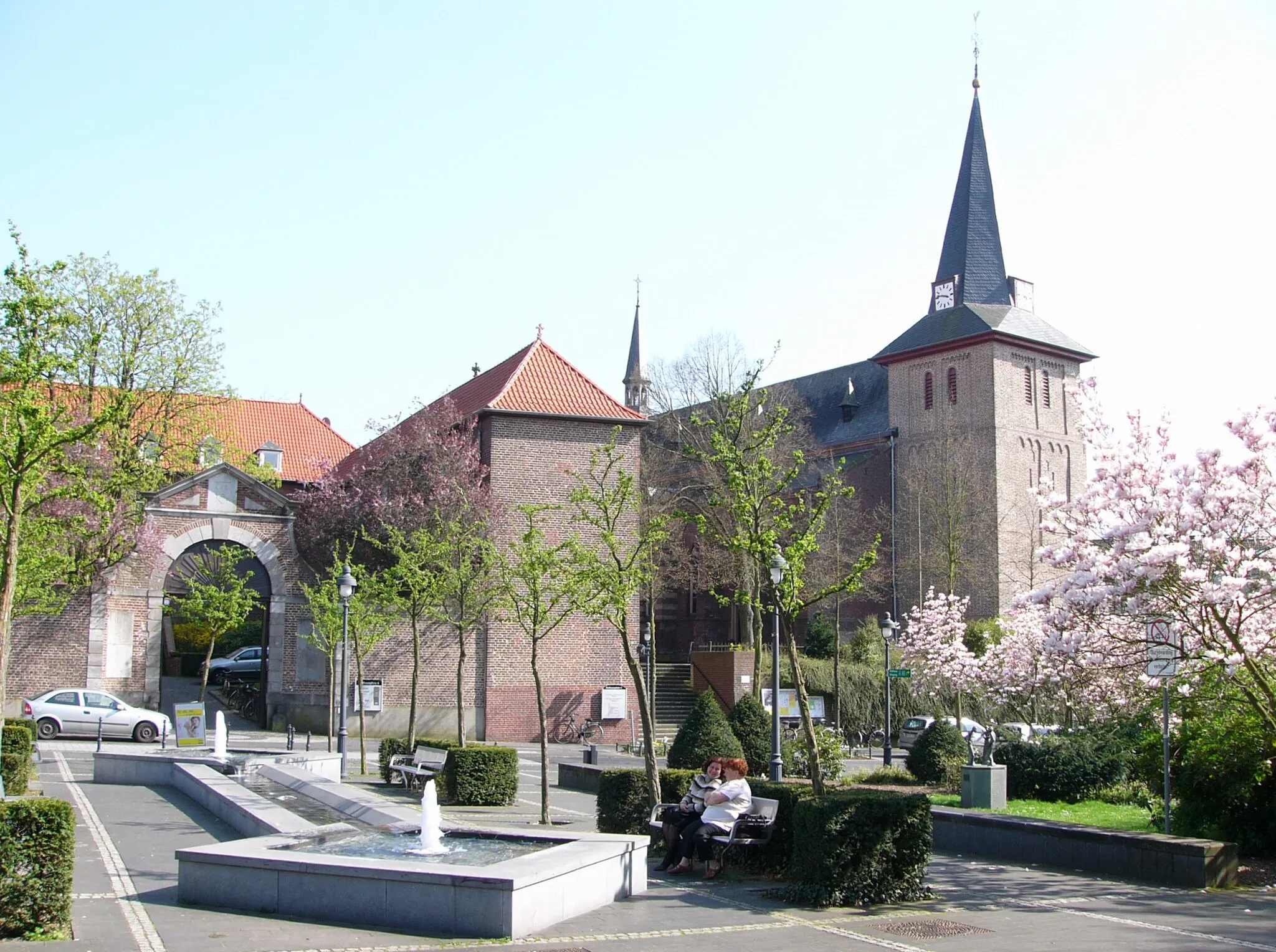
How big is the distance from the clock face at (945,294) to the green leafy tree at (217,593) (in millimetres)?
39379

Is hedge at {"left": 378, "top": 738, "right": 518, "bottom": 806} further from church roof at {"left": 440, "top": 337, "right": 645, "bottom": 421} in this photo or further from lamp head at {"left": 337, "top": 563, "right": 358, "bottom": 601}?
church roof at {"left": 440, "top": 337, "right": 645, "bottom": 421}

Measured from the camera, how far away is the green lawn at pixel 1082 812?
1537cm

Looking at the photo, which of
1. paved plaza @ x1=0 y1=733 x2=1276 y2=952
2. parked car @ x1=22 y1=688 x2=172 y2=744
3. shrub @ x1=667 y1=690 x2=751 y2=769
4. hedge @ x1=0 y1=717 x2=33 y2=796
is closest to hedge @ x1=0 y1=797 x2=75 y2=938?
paved plaza @ x1=0 y1=733 x2=1276 y2=952

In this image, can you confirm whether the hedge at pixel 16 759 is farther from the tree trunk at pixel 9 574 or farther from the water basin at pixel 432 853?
the water basin at pixel 432 853

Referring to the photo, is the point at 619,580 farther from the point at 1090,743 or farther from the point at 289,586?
the point at 289,586

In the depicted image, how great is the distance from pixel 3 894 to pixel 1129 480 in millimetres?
12116

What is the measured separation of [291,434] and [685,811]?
1633 inches

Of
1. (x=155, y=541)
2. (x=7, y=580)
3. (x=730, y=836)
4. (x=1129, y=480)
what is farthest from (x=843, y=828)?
(x=155, y=541)

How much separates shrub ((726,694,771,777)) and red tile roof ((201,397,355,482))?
27.1 meters

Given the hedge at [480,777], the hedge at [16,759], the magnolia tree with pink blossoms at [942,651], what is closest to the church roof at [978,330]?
the magnolia tree with pink blossoms at [942,651]

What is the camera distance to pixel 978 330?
5888cm

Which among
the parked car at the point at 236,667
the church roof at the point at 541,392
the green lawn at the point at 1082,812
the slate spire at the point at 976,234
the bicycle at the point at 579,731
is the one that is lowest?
the bicycle at the point at 579,731

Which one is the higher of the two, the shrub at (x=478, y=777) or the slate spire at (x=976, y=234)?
the slate spire at (x=976, y=234)

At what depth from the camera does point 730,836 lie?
1134 centimetres
